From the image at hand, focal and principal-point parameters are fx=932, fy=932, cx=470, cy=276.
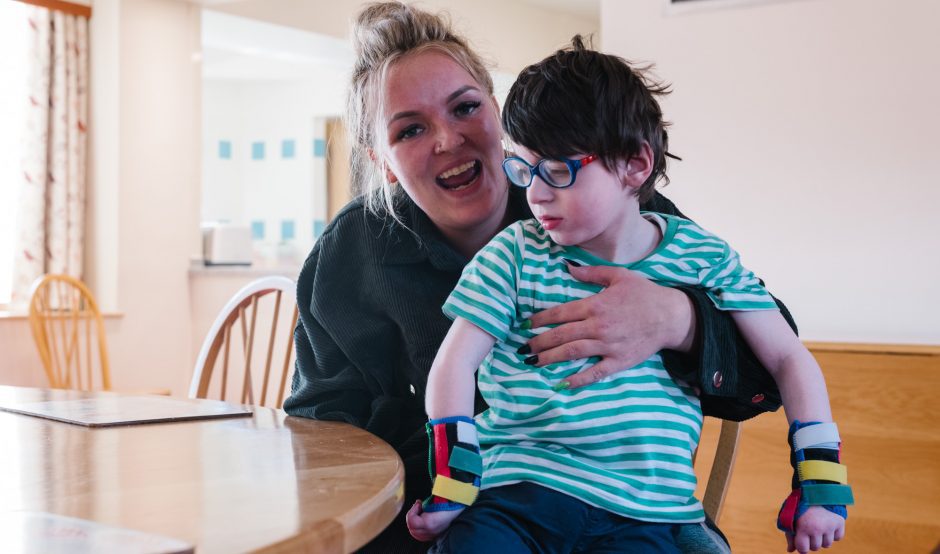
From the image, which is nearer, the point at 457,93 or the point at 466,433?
the point at 466,433

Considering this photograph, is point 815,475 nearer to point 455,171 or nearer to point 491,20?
point 455,171

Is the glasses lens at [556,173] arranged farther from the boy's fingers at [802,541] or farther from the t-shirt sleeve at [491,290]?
the boy's fingers at [802,541]

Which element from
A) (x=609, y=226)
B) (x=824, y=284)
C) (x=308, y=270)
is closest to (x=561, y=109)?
(x=609, y=226)

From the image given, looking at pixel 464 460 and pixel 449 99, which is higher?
pixel 449 99

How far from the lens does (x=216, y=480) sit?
830 mm

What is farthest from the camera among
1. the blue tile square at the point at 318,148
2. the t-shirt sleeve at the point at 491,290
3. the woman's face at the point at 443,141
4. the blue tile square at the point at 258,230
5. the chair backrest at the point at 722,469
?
the blue tile square at the point at 258,230

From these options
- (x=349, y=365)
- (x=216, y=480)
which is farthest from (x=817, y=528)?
(x=349, y=365)

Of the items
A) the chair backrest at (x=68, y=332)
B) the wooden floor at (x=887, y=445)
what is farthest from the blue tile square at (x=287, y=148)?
the wooden floor at (x=887, y=445)

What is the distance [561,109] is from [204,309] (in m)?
4.52

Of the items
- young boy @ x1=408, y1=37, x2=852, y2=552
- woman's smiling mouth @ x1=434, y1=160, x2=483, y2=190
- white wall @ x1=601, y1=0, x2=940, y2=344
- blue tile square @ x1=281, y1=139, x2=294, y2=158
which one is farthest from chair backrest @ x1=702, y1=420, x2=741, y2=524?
blue tile square @ x1=281, y1=139, x2=294, y2=158

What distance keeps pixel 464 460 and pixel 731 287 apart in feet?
1.38

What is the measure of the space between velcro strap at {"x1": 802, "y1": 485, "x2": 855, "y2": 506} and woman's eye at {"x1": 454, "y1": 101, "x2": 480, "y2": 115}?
0.79 m

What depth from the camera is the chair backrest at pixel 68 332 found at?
14.1ft

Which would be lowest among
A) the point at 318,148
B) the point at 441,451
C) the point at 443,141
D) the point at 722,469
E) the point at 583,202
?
the point at 722,469
